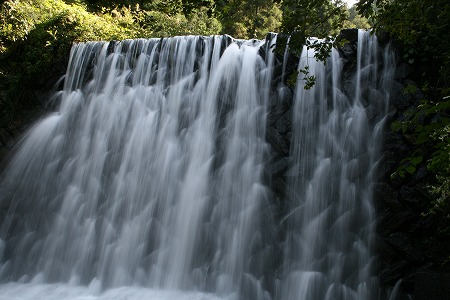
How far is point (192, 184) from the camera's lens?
24.8 ft

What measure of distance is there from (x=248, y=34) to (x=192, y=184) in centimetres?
1291

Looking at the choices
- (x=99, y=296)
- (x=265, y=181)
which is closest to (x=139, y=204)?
(x=99, y=296)

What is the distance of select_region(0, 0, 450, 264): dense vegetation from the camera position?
4.37 meters

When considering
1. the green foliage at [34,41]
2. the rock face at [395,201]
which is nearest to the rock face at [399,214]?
the rock face at [395,201]

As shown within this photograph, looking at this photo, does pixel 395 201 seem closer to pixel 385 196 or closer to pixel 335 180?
pixel 385 196

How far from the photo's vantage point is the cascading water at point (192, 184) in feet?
21.9

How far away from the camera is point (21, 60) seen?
1056cm

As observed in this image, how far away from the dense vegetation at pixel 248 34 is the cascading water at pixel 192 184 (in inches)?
28.5

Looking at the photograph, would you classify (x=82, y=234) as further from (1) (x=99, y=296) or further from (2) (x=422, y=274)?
(2) (x=422, y=274)

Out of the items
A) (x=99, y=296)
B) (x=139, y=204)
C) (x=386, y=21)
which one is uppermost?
(x=386, y=21)

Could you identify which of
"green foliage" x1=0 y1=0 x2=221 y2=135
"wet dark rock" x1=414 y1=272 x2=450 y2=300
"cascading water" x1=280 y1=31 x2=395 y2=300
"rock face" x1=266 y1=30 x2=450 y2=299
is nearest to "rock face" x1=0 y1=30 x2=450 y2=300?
"rock face" x1=266 y1=30 x2=450 y2=299

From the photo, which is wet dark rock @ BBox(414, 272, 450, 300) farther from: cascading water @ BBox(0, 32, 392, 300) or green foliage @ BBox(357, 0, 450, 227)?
cascading water @ BBox(0, 32, 392, 300)

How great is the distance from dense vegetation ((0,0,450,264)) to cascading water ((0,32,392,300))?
0.73 meters

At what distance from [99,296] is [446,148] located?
5442mm
